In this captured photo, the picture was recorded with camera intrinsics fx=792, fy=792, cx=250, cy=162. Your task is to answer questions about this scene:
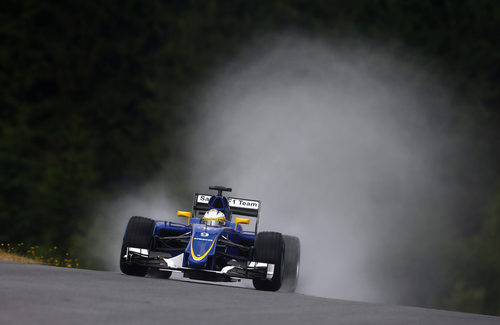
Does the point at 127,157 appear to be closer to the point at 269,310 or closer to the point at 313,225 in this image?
the point at 313,225

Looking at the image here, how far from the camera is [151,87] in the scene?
64875 millimetres

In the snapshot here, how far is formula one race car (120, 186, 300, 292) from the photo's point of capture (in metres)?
13.8

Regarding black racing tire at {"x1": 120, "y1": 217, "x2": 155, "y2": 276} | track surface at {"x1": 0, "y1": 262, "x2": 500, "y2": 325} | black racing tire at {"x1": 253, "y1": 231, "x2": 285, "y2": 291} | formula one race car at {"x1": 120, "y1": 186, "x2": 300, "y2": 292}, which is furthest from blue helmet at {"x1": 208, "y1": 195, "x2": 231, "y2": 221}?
track surface at {"x1": 0, "y1": 262, "x2": 500, "y2": 325}

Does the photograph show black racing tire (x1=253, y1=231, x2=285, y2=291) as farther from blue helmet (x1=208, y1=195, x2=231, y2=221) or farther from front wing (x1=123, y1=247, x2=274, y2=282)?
blue helmet (x1=208, y1=195, x2=231, y2=221)

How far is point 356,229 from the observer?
46.4 meters

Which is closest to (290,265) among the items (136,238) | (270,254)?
(270,254)

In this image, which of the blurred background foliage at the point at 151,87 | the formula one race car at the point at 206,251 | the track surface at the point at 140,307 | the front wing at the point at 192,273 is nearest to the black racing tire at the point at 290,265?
the formula one race car at the point at 206,251

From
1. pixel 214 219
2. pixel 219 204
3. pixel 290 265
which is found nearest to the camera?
pixel 214 219

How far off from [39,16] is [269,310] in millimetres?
63701

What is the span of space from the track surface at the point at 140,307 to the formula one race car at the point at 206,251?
9.03 ft

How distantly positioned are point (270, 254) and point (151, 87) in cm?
5200

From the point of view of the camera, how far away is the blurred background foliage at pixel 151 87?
49938 mm

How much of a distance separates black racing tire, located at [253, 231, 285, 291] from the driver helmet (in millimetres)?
1331

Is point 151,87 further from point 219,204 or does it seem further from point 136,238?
point 136,238
